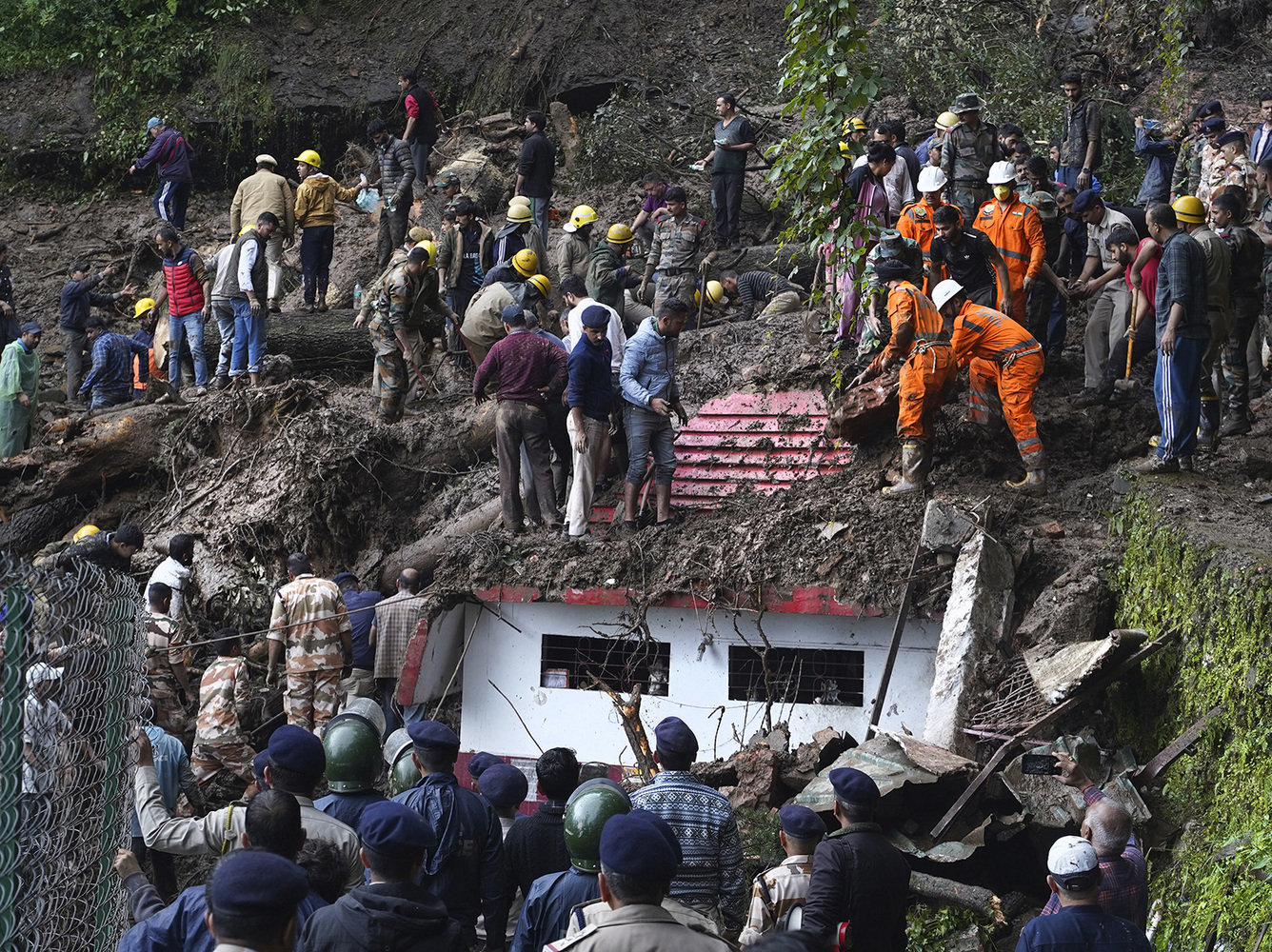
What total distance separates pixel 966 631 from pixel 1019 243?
441cm

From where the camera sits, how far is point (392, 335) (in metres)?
13.8

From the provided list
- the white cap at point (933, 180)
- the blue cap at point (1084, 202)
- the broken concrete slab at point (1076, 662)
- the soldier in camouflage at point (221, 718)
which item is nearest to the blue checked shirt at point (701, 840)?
the broken concrete slab at point (1076, 662)

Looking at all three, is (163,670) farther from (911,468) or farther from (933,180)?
(933,180)

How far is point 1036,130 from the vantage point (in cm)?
1767

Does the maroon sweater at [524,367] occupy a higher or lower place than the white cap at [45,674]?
higher

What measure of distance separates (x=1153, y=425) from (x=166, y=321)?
1281 cm

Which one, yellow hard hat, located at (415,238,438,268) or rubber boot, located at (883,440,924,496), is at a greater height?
yellow hard hat, located at (415,238,438,268)

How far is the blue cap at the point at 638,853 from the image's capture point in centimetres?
407

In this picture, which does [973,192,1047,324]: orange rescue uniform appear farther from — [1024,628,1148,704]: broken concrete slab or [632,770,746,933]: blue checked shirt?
[632,770,746,933]: blue checked shirt

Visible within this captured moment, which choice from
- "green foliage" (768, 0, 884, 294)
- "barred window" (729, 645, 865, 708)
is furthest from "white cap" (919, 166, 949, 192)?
"barred window" (729, 645, 865, 708)

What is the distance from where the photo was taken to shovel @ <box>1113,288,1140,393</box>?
35.1 feet

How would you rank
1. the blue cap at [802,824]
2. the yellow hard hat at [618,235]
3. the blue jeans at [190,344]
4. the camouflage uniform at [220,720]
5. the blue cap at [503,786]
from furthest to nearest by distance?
the blue jeans at [190,344]
the yellow hard hat at [618,235]
the camouflage uniform at [220,720]
the blue cap at [503,786]
the blue cap at [802,824]

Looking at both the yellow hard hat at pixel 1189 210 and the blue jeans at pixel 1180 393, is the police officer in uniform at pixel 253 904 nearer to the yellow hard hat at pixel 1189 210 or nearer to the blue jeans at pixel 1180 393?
the blue jeans at pixel 1180 393

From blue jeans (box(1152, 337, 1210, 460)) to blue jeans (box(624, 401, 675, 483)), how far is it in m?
3.94
